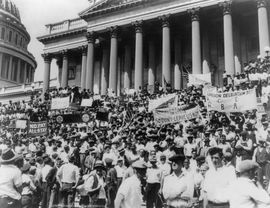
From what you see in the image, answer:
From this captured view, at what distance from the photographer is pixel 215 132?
17.2 metres

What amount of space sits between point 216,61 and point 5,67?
176 ft

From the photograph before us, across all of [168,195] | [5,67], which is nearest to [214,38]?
[168,195]

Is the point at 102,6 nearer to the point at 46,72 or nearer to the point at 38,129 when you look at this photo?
the point at 46,72

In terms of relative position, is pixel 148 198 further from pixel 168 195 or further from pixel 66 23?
pixel 66 23

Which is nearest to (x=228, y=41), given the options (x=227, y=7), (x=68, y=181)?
(x=227, y=7)

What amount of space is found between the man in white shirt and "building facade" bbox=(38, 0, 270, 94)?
24055 millimetres

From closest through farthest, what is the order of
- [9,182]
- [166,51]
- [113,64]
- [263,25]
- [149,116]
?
[9,182] < [149,116] < [263,25] < [166,51] < [113,64]

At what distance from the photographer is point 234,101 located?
60.1 ft

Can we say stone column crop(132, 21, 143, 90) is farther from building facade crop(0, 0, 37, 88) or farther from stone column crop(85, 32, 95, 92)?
building facade crop(0, 0, 37, 88)

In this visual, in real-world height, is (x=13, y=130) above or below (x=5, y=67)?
below

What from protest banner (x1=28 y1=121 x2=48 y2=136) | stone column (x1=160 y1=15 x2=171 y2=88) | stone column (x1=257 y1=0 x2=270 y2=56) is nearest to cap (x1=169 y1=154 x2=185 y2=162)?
protest banner (x1=28 y1=121 x2=48 y2=136)

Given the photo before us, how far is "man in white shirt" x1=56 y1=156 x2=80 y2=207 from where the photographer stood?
11.1 meters

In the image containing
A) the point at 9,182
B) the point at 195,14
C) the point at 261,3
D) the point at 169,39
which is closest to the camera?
the point at 9,182

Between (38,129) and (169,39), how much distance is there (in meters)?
19.1
